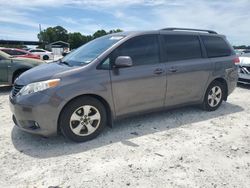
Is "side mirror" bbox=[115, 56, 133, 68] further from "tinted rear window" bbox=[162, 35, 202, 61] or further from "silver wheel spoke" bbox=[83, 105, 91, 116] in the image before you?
"tinted rear window" bbox=[162, 35, 202, 61]

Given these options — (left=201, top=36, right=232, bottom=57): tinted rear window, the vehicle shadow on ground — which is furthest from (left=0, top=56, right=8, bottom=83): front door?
(left=201, top=36, right=232, bottom=57): tinted rear window

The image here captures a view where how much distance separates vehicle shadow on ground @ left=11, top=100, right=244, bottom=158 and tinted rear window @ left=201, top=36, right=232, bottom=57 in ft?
4.22

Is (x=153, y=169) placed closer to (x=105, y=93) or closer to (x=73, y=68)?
(x=105, y=93)

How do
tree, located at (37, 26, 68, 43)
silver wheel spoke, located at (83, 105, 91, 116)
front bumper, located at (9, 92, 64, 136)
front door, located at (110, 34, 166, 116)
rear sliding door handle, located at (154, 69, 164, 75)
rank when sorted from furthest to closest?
1. tree, located at (37, 26, 68, 43)
2. rear sliding door handle, located at (154, 69, 164, 75)
3. front door, located at (110, 34, 166, 116)
4. silver wheel spoke, located at (83, 105, 91, 116)
5. front bumper, located at (9, 92, 64, 136)

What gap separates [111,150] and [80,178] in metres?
0.81

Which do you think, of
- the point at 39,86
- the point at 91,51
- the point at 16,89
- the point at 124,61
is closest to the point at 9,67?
the point at 16,89

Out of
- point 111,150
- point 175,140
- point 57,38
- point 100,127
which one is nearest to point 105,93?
point 100,127

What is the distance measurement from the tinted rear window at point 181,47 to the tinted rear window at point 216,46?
0.90 ft

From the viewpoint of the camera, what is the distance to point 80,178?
9.82 feet

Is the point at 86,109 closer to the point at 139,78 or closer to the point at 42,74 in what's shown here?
the point at 42,74

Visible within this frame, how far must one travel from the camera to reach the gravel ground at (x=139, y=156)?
296 centimetres

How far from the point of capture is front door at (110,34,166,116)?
4.15 meters

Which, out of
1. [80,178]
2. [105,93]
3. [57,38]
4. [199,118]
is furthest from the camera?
[57,38]

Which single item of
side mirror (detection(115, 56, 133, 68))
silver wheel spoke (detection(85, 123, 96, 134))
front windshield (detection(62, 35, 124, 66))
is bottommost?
silver wheel spoke (detection(85, 123, 96, 134))
